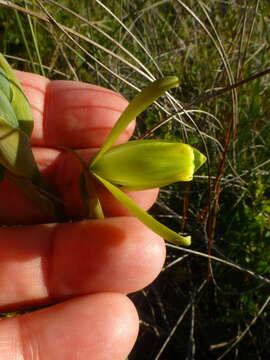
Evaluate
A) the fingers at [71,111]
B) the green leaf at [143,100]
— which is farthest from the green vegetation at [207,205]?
the green leaf at [143,100]

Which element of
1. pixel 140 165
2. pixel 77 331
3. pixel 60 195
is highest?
pixel 140 165

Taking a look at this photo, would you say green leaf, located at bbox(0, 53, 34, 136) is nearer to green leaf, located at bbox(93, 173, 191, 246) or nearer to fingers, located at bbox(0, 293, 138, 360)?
green leaf, located at bbox(93, 173, 191, 246)

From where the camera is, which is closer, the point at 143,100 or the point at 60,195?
the point at 143,100

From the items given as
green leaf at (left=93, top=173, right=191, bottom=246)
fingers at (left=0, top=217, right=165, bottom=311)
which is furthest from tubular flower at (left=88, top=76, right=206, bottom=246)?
fingers at (left=0, top=217, right=165, bottom=311)

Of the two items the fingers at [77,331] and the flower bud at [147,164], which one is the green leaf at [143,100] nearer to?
the flower bud at [147,164]

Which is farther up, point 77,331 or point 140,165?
point 140,165

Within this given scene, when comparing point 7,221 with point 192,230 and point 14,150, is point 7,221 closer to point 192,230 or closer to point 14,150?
point 14,150

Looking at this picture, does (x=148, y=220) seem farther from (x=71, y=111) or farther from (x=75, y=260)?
(x=71, y=111)

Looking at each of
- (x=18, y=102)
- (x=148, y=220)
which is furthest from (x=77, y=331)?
(x=18, y=102)
